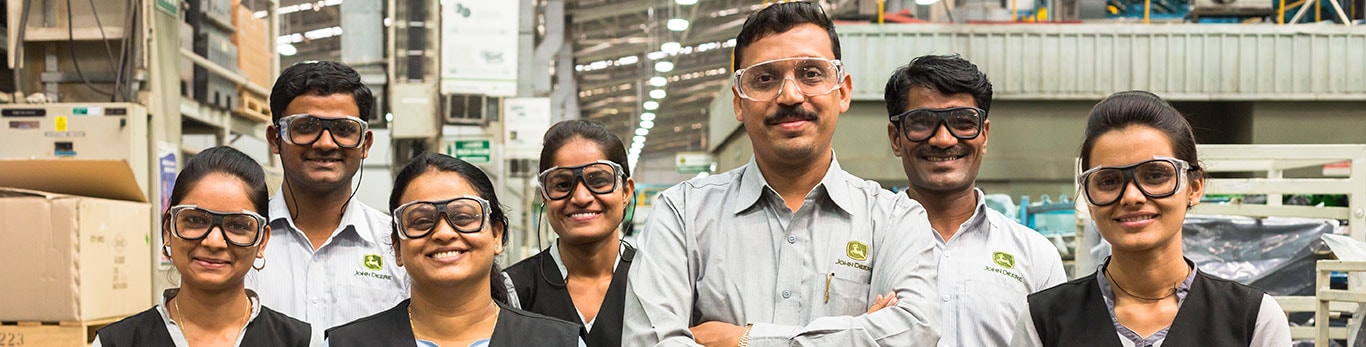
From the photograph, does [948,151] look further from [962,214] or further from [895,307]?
[895,307]

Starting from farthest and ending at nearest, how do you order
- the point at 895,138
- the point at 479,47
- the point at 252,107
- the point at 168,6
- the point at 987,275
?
the point at 479,47 → the point at 252,107 → the point at 168,6 → the point at 895,138 → the point at 987,275

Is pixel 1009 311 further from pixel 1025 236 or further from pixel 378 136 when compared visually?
pixel 378 136

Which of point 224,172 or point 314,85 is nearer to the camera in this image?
point 224,172

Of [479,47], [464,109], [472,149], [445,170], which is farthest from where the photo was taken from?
[472,149]

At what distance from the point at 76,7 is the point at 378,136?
11.1 m

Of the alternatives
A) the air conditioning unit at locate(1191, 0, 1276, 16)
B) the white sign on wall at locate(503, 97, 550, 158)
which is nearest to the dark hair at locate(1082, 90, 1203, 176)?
the air conditioning unit at locate(1191, 0, 1276, 16)

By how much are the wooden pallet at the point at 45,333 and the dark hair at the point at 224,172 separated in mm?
1793

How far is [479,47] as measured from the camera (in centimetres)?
849

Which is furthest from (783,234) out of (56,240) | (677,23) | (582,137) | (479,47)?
(677,23)

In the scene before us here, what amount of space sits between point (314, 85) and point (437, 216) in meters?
0.88

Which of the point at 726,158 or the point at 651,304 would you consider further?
the point at 726,158

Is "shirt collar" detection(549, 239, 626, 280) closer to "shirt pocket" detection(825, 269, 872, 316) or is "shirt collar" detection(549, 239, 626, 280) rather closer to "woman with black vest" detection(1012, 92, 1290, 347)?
"shirt pocket" detection(825, 269, 872, 316)

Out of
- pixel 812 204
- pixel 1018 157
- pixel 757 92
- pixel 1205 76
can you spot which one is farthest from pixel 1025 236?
pixel 1205 76

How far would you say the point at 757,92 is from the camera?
2.08 metres
